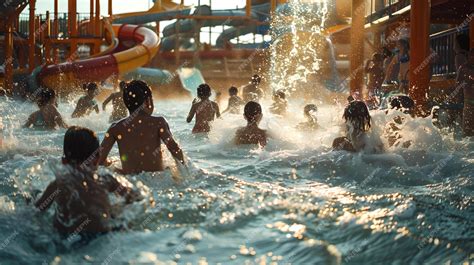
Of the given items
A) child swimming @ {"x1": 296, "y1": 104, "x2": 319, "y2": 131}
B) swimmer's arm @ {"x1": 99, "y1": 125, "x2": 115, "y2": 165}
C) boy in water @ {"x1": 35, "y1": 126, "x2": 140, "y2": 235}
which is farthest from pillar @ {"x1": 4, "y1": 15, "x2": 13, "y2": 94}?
boy in water @ {"x1": 35, "y1": 126, "x2": 140, "y2": 235}

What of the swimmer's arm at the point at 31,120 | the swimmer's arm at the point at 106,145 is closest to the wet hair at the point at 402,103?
the swimmer's arm at the point at 106,145

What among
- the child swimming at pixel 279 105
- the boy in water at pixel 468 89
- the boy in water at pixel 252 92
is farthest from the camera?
the boy in water at pixel 252 92

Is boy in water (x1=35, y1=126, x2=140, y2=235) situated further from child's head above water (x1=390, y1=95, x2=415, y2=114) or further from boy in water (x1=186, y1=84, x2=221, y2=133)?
boy in water (x1=186, y1=84, x2=221, y2=133)

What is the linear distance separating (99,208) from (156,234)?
410 millimetres

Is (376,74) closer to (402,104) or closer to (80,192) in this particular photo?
(402,104)

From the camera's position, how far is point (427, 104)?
395 inches

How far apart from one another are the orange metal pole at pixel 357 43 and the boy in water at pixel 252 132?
7227mm

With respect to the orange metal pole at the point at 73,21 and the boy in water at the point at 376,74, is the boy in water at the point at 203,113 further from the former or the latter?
the orange metal pole at the point at 73,21

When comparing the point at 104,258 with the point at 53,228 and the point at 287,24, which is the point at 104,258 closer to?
the point at 53,228

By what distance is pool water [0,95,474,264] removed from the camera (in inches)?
137

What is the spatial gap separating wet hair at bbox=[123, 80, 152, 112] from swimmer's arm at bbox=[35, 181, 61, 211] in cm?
137

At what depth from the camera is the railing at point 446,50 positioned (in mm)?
11868

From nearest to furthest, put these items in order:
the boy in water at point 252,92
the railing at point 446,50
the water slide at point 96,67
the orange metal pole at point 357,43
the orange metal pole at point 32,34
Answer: the railing at point 446,50, the boy in water at point 252,92, the orange metal pole at point 357,43, the orange metal pole at point 32,34, the water slide at point 96,67

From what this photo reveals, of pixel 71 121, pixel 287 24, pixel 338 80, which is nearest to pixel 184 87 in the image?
pixel 287 24
